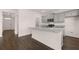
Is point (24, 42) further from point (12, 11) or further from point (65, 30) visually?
point (65, 30)

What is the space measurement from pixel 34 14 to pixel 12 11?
0.33 m

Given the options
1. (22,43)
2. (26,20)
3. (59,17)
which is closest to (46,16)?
(59,17)

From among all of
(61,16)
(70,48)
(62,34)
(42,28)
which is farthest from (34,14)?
(70,48)

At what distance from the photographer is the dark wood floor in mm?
1386

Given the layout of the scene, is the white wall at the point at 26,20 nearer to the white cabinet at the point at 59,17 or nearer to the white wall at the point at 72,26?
the white cabinet at the point at 59,17

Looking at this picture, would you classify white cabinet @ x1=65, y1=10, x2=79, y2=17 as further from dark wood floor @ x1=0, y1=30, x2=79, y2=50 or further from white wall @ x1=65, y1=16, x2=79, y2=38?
dark wood floor @ x1=0, y1=30, x2=79, y2=50

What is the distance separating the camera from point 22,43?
4.65ft

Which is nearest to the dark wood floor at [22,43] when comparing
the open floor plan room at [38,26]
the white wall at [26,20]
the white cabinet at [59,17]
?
the open floor plan room at [38,26]

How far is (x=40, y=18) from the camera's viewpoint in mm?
1422

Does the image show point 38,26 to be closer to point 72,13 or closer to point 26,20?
point 26,20

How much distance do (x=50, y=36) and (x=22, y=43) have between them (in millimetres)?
449

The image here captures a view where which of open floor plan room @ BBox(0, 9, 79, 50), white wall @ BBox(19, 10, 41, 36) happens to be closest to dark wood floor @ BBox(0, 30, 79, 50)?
open floor plan room @ BBox(0, 9, 79, 50)
